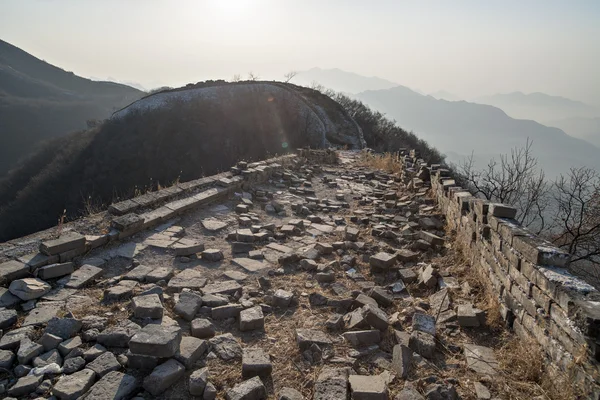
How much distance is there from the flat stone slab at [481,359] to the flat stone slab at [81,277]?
368 centimetres

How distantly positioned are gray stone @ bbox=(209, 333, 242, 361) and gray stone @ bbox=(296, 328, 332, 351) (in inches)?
19.4

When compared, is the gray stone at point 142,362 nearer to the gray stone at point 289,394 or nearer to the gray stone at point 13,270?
the gray stone at point 289,394

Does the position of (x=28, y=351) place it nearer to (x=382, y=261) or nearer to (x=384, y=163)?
(x=382, y=261)

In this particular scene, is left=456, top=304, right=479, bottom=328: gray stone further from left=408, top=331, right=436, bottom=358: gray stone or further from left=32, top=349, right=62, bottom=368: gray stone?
left=32, top=349, right=62, bottom=368: gray stone

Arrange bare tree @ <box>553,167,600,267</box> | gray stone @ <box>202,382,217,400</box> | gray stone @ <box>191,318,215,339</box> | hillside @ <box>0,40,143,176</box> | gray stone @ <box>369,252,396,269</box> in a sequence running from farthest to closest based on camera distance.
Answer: hillside @ <box>0,40,143,176</box> → bare tree @ <box>553,167,600,267</box> → gray stone @ <box>369,252,396,269</box> → gray stone @ <box>191,318,215,339</box> → gray stone @ <box>202,382,217,400</box>

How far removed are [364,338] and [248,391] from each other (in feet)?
3.64

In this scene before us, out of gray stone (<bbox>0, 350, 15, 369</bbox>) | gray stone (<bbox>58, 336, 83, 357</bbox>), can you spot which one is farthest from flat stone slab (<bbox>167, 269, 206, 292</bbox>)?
gray stone (<bbox>0, 350, 15, 369</bbox>)

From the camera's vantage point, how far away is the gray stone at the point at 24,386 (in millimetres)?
2396

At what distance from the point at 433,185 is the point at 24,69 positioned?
96.7 metres

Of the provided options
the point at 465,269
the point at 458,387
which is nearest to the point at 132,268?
the point at 458,387

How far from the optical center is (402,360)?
274 centimetres

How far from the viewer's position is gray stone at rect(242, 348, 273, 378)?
2664 mm

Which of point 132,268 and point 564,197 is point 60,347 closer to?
point 132,268

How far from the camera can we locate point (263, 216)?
667 centimetres
